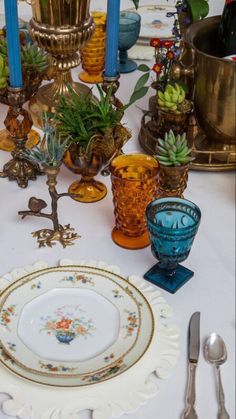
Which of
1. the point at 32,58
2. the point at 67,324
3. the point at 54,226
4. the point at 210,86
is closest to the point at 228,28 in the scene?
the point at 210,86

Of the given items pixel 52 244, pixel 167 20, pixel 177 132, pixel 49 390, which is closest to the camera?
pixel 49 390

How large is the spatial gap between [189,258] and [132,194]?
0.09 meters

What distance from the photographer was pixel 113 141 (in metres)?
0.72

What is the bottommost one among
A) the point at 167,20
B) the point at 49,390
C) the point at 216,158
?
the point at 49,390

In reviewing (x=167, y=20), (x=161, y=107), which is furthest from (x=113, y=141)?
(x=167, y=20)

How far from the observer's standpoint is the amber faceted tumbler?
0.66 metres

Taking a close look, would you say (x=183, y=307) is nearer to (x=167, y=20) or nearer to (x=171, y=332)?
(x=171, y=332)

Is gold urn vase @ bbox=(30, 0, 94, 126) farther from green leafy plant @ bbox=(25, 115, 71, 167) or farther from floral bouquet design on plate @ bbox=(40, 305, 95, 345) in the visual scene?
floral bouquet design on plate @ bbox=(40, 305, 95, 345)

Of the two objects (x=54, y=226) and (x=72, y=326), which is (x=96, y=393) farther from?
(x=54, y=226)

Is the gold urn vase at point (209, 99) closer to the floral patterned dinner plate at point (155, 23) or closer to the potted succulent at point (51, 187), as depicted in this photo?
the potted succulent at point (51, 187)

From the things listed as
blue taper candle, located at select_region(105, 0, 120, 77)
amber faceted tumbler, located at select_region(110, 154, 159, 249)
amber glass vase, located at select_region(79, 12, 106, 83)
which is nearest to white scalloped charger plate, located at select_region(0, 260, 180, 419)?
amber faceted tumbler, located at select_region(110, 154, 159, 249)

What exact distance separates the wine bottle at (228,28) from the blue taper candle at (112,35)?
17cm

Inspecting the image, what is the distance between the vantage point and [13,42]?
28.3 inches

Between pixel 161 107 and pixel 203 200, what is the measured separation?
0.13 m
